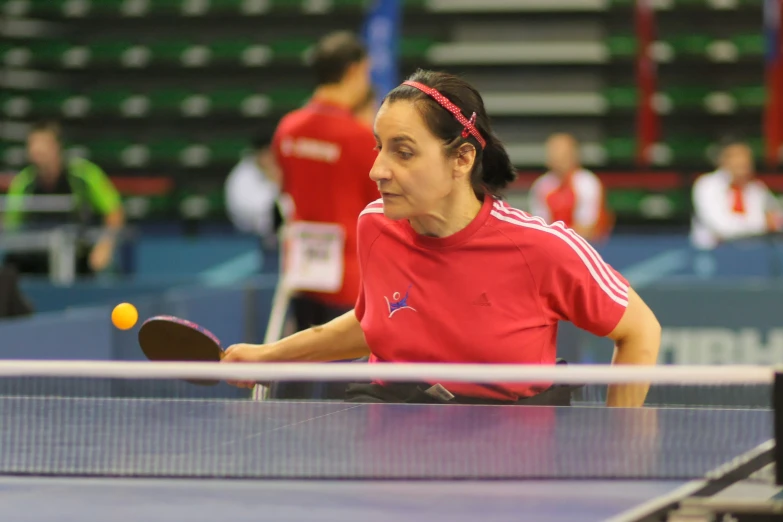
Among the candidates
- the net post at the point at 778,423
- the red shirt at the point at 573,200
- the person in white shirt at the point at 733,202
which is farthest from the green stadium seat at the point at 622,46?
the net post at the point at 778,423

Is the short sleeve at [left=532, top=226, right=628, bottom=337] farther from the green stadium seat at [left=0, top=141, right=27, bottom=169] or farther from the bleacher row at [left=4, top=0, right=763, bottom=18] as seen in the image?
the green stadium seat at [left=0, top=141, right=27, bottom=169]

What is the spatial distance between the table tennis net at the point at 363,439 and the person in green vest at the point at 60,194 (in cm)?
702

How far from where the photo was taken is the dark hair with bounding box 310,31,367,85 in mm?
5199

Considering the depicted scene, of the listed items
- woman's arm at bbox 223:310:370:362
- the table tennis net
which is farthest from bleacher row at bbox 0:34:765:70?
the table tennis net

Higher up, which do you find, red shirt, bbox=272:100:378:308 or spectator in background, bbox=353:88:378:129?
spectator in background, bbox=353:88:378:129

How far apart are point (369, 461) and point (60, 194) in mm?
8275

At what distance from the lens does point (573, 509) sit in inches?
78.1

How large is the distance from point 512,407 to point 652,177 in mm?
10353

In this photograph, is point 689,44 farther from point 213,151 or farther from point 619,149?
point 213,151

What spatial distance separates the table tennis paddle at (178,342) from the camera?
8.95ft

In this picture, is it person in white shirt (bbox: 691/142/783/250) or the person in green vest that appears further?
person in white shirt (bbox: 691/142/783/250)

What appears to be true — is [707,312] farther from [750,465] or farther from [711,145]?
[711,145]

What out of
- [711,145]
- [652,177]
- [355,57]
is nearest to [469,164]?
[355,57]

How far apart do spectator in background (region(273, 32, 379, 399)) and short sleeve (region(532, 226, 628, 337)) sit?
2684 millimetres
